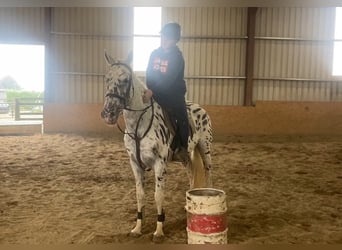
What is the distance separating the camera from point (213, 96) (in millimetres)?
11773

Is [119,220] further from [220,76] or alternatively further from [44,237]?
[220,76]

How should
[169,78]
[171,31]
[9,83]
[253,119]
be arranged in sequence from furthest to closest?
[9,83] < [253,119] < [169,78] < [171,31]

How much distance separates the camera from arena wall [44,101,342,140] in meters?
10.8

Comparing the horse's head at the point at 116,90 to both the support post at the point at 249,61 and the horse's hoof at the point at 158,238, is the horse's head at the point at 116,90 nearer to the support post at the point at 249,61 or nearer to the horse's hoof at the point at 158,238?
the horse's hoof at the point at 158,238

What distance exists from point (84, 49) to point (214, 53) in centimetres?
374

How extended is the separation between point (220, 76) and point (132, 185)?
6.56m

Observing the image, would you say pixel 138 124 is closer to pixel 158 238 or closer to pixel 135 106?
A: pixel 135 106

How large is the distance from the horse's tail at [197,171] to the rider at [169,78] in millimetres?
649

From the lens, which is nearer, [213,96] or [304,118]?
[304,118]

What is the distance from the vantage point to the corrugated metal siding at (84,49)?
1156 centimetres

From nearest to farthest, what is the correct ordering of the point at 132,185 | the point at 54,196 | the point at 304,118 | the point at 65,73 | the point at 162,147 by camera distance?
the point at 162,147
the point at 54,196
the point at 132,185
the point at 304,118
the point at 65,73

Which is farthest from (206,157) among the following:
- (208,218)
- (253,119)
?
(253,119)

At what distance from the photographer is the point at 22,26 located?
11.5 metres

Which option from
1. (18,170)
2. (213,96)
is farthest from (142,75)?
(18,170)
